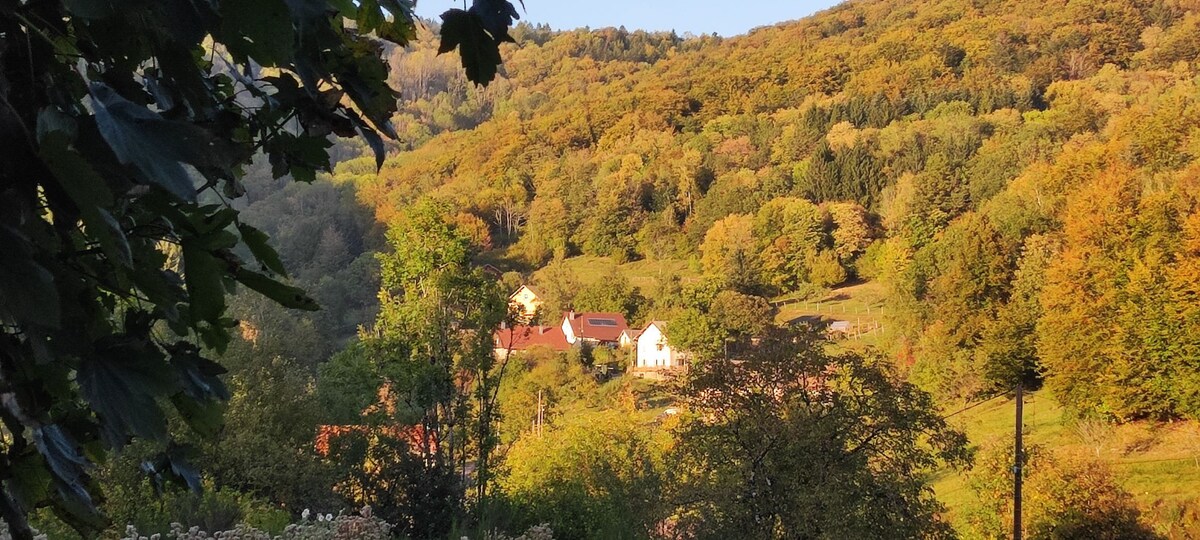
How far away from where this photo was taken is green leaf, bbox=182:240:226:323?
2.58 feet

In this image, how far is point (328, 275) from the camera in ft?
146

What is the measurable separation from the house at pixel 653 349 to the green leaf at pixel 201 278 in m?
39.0

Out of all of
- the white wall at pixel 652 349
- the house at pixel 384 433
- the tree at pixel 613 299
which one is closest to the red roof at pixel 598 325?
the tree at pixel 613 299

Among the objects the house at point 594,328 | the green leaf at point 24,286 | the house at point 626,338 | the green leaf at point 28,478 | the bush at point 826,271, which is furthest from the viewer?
the bush at point 826,271

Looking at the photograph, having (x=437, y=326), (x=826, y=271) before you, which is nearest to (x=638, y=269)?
(x=826, y=271)

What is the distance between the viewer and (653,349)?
135ft

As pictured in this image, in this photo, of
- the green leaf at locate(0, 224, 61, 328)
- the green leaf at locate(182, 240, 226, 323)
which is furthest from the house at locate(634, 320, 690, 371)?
the green leaf at locate(0, 224, 61, 328)

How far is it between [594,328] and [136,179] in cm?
4493

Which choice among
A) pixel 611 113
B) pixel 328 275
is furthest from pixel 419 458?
pixel 611 113

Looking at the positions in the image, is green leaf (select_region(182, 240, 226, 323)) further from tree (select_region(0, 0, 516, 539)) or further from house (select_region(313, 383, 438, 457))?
house (select_region(313, 383, 438, 457))

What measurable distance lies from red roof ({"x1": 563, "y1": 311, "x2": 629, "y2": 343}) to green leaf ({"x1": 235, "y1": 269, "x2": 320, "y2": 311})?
43499mm

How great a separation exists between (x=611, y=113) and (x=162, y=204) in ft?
274

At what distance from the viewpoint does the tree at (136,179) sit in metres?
0.57

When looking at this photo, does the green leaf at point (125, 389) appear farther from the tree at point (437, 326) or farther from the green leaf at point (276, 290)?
the tree at point (437, 326)
